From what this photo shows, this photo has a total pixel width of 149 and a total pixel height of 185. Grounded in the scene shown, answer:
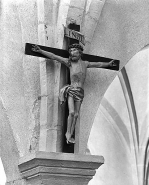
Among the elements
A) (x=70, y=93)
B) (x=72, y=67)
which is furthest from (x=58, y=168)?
(x=72, y=67)

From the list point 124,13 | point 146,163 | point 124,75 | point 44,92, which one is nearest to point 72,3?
point 124,13

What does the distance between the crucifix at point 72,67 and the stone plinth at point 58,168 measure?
0.20m

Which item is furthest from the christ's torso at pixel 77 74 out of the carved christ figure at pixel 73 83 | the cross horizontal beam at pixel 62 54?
the cross horizontal beam at pixel 62 54

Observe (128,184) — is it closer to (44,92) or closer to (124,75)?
(124,75)

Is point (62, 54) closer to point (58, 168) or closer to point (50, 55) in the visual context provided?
point (50, 55)

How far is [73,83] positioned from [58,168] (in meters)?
0.85

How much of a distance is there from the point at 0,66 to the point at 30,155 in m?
1.10

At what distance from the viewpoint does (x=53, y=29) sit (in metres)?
4.16

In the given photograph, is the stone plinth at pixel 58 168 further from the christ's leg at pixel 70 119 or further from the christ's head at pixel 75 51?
the christ's head at pixel 75 51

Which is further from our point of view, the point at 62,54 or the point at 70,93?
the point at 62,54

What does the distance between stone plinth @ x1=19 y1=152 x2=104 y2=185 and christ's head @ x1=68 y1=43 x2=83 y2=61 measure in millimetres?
962

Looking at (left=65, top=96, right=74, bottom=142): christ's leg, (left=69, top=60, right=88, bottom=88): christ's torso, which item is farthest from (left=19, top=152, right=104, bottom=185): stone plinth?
(left=69, top=60, right=88, bottom=88): christ's torso

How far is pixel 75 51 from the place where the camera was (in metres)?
3.94

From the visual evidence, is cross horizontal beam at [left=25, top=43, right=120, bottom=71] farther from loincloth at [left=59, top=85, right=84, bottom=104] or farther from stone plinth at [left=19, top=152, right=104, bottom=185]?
stone plinth at [left=19, top=152, right=104, bottom=185]
